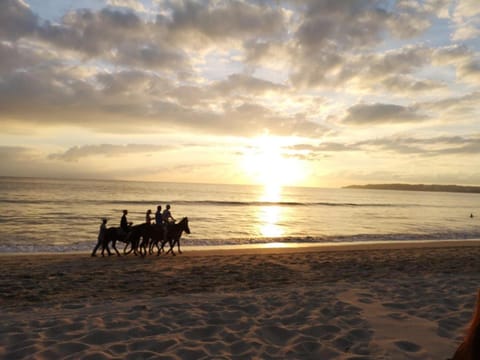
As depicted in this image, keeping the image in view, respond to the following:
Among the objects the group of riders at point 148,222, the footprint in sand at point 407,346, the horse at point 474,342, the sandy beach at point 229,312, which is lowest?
the sandy beach at point 229,312

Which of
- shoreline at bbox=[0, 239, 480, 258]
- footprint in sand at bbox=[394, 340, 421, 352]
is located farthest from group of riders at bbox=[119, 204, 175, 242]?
footprint in sand at bbox=[394, 340, 421, 352]

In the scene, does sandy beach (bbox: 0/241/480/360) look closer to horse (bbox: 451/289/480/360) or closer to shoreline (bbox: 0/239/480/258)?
horse (bbox: 451/289/480/360)

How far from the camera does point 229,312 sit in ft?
22.9

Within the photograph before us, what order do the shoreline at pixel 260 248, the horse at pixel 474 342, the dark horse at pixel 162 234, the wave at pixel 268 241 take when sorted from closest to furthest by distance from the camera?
the horse at pixel 474 342
the dark horse at pixel 162 234
the shoreline at pixel 260 248
the wave at pixel 268 241

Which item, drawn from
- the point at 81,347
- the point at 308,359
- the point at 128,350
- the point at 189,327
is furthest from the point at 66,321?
→ the point at 308,359

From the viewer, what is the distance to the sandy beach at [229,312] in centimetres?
530

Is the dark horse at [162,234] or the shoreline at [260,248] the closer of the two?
the dark horse at [162,234]

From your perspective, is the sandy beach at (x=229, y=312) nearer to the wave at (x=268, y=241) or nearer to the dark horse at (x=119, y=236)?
the dark horse at (x=119, y=236)

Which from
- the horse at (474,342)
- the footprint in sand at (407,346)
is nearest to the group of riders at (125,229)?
the footprint in sand at (407,346)

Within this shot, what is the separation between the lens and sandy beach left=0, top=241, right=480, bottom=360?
209 inches

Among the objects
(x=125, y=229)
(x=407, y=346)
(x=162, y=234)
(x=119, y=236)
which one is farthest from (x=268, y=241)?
(x=407, y=346)

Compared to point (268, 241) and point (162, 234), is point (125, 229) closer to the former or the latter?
point (162, 234)

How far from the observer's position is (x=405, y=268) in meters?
13.2

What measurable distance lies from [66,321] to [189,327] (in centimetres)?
229
